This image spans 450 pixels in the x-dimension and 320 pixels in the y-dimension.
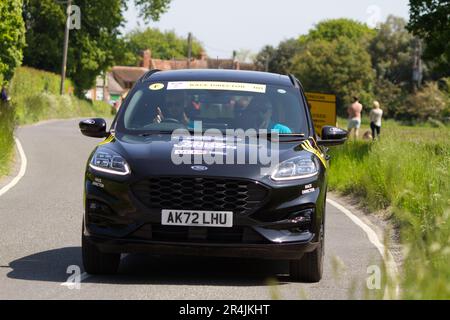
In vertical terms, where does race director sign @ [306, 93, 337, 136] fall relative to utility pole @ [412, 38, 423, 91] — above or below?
above

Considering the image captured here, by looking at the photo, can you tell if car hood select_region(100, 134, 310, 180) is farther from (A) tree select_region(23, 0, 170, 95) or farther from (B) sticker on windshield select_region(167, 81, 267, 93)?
(A) tree select_region(23, 0, 170, 95)

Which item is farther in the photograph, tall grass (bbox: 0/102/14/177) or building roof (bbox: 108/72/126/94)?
building roof (bbox: 108/72/126/94)

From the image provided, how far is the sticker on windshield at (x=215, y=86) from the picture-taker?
1036cm

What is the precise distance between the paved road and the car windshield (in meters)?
1.27

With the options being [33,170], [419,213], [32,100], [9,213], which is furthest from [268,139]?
[32,100]

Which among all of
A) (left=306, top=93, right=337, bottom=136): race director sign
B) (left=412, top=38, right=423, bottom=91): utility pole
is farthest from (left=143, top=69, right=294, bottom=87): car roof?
(left=412, top=38, right=423, bottom=91): utility pole

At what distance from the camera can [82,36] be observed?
81.8m

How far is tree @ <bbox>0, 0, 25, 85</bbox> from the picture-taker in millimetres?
33125

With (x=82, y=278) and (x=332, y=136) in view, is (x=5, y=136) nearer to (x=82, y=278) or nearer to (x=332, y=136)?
(x=332, y=136)

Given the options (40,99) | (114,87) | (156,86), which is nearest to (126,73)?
(114,87)

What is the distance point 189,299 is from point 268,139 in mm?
2129

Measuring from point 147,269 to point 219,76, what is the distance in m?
2.10

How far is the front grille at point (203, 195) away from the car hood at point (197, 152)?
0.19 ft
